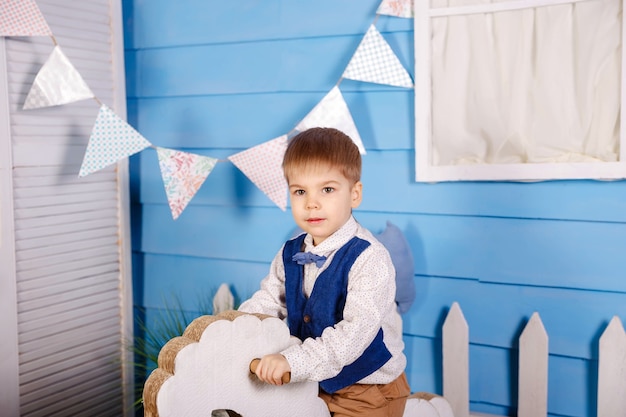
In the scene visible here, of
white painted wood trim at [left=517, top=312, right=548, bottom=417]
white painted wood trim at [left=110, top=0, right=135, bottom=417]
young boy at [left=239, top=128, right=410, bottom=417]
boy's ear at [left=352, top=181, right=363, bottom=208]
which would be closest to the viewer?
young boy at [left=239, top=128, right=410, bottom=417]

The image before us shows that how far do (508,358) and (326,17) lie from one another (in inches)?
46.6

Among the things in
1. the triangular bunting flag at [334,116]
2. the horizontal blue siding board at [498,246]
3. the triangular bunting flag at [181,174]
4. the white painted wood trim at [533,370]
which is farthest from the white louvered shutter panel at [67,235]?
the white painted wood trim at [533,370]

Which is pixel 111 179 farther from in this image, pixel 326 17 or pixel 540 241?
pixel 540 241

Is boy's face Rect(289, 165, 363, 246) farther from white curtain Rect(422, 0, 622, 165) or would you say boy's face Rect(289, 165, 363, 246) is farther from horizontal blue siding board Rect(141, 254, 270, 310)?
horizontal blue siding board Rect(141, 254, 270, 310)

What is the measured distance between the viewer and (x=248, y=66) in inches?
96.9

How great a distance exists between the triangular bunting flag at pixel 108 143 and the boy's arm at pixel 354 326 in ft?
3.27

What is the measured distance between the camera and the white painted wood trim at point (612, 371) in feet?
6.38

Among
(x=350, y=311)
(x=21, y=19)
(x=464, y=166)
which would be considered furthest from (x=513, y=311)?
(x=21, y=19)

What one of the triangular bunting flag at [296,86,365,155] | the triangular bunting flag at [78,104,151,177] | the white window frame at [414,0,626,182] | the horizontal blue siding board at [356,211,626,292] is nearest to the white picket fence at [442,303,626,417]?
the horizontal blue siding board at [356,211,626,292]

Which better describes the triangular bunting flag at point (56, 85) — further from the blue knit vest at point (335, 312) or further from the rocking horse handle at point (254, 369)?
the rocking horse handle at point (254, 369)

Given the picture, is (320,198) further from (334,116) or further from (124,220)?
(124,220)

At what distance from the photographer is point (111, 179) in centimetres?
263

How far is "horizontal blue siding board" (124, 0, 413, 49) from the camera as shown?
2.27 metres

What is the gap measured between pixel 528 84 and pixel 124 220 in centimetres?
149
